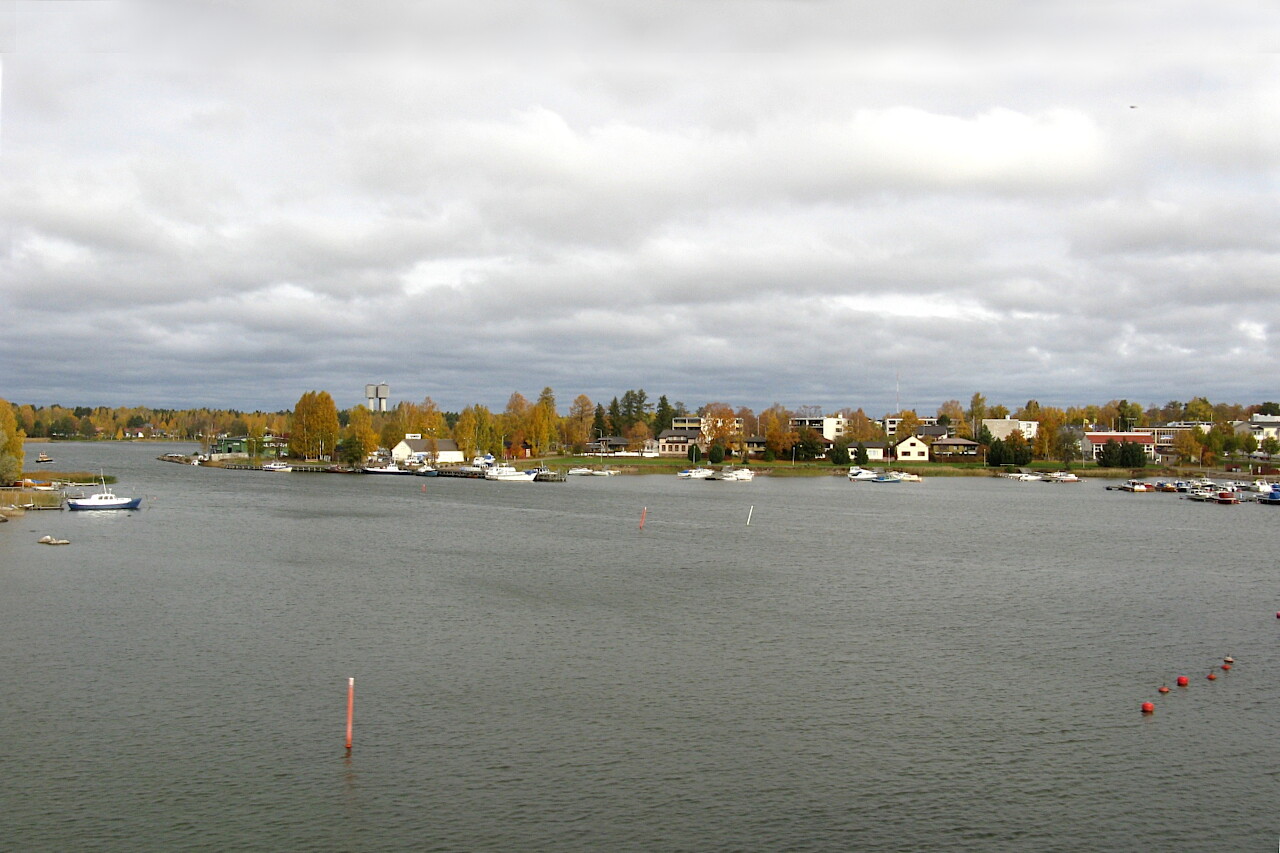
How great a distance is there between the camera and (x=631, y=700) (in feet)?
80.0

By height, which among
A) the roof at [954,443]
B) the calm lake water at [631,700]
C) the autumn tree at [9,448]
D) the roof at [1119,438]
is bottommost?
the calm lake water at [631,700]

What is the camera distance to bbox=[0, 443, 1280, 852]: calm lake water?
1770cm

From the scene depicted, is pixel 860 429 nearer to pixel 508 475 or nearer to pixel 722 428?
pixel 722 428

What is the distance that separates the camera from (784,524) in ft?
232

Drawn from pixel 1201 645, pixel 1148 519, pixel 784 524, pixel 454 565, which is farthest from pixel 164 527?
pixel 1148 519

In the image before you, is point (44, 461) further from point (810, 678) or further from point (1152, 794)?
point (1152, 794)

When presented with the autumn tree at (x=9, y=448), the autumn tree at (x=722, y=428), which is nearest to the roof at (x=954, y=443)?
the autumn tree at (x=722, y=428)

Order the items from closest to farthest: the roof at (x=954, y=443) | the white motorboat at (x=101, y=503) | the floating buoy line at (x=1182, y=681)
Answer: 1. the floating buoy line at (x=1182, y=681)
2. the white motorboat at (x=101, y=503)
3. the roof at (x=954, y=443)

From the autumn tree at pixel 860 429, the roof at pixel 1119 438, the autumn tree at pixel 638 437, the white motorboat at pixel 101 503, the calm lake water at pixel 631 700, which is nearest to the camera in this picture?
the calm lake water at pixel 631 700

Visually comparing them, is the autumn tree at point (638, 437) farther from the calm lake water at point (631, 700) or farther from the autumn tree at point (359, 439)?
the calm lake water at point (631, 700)

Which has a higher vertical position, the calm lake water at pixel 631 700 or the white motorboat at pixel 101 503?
the white motorboat at pixel 101 503

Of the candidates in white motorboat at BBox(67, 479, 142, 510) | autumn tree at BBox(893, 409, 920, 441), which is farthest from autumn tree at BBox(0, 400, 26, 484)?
autumn tree at BBox(893, 409, 920, 441)

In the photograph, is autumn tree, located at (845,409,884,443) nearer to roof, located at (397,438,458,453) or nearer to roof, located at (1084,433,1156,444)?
roof, located at (1084,433,1156,444)

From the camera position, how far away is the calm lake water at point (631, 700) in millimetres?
17703
